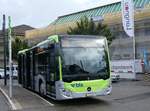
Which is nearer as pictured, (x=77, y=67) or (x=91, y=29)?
(x=77, y=67)

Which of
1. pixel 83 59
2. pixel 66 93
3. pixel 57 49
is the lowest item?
pixel 66 93

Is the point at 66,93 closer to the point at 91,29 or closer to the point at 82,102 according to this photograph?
the point at 82,102

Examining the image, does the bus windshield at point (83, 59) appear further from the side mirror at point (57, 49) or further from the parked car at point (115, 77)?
the parked car at point (115, 77)

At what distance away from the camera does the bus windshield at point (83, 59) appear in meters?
17.2

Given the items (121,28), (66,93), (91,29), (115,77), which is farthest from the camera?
(121,28)

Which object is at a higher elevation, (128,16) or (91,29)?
(128,16)

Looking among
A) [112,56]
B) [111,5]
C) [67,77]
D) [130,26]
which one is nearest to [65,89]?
[67,77]

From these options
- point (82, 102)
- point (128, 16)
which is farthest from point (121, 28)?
point (82, 102)

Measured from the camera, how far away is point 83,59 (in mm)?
17484

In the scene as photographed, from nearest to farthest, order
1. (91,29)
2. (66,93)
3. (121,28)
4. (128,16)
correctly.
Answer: (66,93) < (128,16) < (91,29) < (121,28)

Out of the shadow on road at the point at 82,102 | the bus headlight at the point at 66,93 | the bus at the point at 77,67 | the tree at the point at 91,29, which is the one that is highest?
the tree at the point at 91,29

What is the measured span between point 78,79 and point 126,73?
2364 cm

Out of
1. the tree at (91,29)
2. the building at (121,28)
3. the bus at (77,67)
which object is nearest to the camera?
the bus at (77,67)

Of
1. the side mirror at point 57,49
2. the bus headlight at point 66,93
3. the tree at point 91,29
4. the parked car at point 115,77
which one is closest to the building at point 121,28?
the tree at point 91,29
